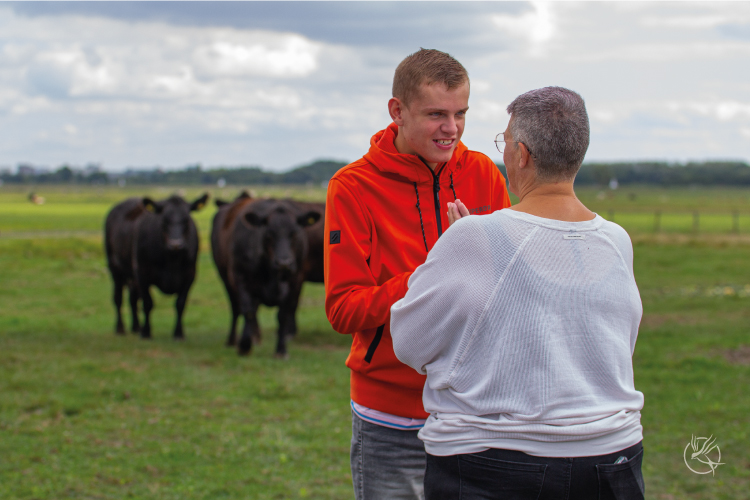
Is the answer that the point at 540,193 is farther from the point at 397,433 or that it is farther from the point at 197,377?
the point at 197,377

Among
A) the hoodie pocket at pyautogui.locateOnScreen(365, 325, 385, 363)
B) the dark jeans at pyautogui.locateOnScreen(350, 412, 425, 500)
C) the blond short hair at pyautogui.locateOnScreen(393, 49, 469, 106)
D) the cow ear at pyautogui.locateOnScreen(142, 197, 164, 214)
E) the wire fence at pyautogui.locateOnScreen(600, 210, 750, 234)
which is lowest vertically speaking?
the wire fence at pyautogui.locateOnScreen(600, 210, 750, 234)

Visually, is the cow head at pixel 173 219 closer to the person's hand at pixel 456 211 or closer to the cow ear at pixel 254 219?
the cow ear at pixel 254 219

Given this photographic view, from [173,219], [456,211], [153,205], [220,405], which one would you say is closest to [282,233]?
[173,219]

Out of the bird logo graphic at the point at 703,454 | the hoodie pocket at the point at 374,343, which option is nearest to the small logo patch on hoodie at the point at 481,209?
the hoodie pocket at the point at 374,343

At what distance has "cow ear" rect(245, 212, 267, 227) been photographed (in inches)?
390

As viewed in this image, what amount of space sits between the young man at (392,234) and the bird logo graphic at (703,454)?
3926 millimetres

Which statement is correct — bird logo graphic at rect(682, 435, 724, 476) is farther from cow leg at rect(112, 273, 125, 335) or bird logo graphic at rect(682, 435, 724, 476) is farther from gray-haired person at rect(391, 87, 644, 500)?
cow leg at rect(112, 273, 125, 335)

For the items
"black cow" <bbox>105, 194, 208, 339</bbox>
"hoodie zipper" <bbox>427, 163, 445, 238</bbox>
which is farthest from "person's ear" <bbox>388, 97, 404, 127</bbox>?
"black cow" <bbox>105, 194, 208, 339</bbox>

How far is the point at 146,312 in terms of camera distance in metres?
11.3

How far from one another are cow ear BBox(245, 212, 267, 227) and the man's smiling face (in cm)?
747

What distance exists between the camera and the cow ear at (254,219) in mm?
9906

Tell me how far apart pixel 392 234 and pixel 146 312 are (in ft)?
31.4

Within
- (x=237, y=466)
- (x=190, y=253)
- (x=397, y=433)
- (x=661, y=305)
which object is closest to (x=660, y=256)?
(x=661, y=305)

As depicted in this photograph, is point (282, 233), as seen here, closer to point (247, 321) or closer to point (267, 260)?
point (267, 260)
